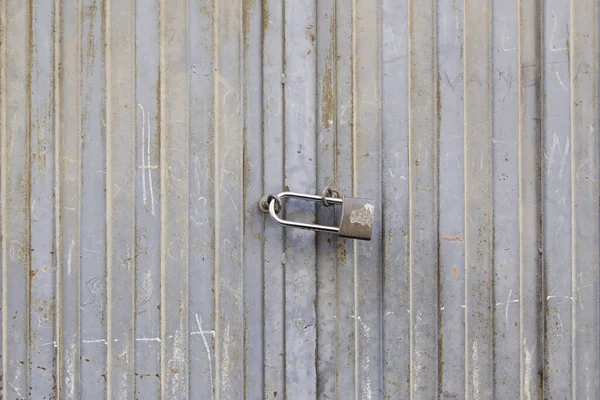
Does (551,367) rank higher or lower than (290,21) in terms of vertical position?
lower

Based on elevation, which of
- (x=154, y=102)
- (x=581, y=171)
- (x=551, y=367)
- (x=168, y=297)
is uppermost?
(x=154, y=102)

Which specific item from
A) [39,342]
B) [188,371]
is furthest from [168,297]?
[39,342]

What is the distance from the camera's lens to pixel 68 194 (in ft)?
4.23

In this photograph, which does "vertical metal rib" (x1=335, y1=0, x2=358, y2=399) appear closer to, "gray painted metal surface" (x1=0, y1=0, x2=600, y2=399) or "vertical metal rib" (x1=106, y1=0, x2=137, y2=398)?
"gray painted metal surface" (x1=0, y1=0, x2=600, y2=399)

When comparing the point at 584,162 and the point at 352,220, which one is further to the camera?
the point at 584,162

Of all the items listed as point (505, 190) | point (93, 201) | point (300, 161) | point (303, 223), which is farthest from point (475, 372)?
point (93, 201)

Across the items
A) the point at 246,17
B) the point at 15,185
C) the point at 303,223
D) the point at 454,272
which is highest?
the point at 246,17

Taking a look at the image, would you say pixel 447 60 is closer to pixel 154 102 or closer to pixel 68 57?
pixel 154 102

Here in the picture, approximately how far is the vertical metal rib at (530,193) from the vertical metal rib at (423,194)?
23 centimetres

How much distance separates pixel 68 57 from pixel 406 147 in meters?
0.86

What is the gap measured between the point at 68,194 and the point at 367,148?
745 millimetres

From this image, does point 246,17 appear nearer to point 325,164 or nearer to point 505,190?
point 325,164

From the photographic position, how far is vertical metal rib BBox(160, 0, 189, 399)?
1304 millimetres

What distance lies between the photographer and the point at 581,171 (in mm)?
1356
